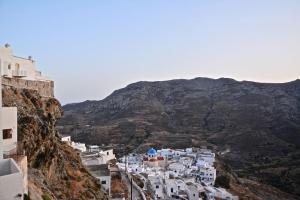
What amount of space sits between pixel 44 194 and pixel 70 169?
29.2ft

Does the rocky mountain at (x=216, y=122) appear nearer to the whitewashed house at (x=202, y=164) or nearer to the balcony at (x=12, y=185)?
the whitewashed house at (x=202, y=164)

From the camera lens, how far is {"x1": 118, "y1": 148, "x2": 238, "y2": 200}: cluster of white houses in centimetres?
3975

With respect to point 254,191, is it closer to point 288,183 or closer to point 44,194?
point 288,183

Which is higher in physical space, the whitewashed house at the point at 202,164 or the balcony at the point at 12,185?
the balcony at the point at 12,185

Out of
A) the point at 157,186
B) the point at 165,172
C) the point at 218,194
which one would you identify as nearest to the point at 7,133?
the point at 157,186

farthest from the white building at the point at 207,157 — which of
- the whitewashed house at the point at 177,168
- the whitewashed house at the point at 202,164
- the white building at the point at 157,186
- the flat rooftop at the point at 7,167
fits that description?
the flat rooftop at the point at 7,167

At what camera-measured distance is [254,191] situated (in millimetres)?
55250

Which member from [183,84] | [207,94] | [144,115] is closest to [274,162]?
[144,115]

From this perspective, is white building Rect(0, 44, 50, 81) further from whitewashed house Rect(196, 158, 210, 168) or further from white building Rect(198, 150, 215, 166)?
white building Rect(198, 150, 215, 166)

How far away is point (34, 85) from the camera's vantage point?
974 inches

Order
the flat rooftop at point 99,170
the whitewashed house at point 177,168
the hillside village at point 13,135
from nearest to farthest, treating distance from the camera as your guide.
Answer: the hillside village at point 13,135, the flat rooftop at point 99,170, the whitewashed house at point 177,168

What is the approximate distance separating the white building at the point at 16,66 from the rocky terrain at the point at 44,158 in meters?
1.20

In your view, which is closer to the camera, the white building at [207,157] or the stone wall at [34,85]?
the stone wall at [34,85]

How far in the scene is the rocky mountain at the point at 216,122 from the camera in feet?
263
